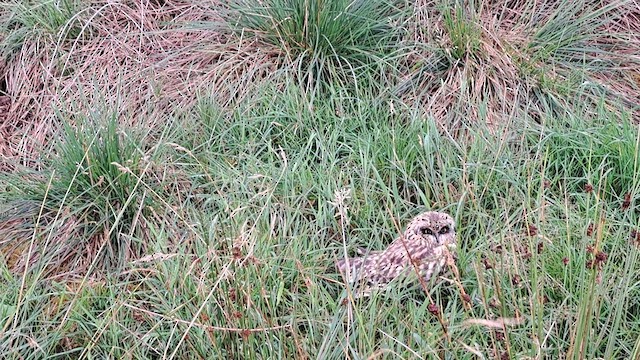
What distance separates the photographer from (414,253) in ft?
12.7

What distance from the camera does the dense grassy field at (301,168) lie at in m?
3.37

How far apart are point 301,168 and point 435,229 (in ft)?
2.55

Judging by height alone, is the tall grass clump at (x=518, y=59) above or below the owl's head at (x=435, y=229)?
above

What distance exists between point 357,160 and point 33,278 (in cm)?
154

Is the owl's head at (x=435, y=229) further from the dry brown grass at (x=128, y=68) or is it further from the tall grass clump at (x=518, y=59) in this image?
the dry brown grass at (x=128, y=68)

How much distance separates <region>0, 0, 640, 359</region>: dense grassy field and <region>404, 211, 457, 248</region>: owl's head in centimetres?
12

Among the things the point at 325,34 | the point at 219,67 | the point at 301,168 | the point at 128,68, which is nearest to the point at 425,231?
the point at 301,168

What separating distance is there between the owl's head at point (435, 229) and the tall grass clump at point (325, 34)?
1.21 m

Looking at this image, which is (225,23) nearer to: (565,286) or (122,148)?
(122,148)

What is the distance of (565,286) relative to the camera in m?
3.51

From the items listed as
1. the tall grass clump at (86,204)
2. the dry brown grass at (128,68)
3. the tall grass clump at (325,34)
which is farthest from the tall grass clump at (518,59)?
the tall grass clump at (86,204)

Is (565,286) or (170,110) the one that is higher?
(565,286)

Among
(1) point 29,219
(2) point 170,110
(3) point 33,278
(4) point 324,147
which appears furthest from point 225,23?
(3) point 33,278

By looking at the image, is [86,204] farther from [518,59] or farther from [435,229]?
[518,59]
